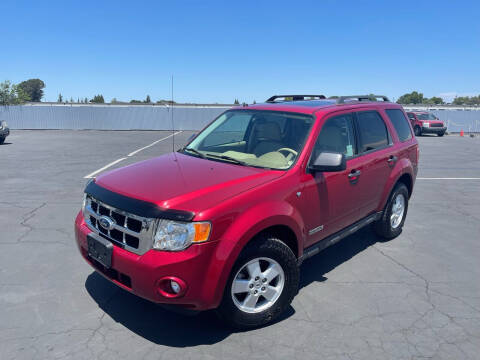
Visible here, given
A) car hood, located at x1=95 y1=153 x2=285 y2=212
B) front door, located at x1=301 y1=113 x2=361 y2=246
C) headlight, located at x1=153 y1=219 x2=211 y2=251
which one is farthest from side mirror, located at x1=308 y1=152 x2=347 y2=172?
headlight, located at x1=153 y1=219 x2=211 y2=251

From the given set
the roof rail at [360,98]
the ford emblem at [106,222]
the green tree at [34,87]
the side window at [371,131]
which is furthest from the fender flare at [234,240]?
the green tree at [34,87]

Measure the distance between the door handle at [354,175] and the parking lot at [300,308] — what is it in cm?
108

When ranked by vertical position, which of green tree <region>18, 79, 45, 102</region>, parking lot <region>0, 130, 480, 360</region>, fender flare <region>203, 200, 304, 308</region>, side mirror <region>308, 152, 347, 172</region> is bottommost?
parking lot <region>0, 130, 480, 360</region>

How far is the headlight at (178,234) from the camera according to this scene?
2833 millimetres

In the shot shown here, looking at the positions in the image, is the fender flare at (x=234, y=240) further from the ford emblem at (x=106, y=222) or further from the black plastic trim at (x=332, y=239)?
the ford emblem at (x=106, y=222)

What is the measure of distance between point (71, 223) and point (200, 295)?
392 cm

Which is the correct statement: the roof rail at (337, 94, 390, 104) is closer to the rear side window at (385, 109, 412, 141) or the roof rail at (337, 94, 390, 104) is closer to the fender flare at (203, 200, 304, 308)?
the rear side window at (385, 109, 412, 141)

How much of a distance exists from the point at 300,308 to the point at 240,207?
4.36 ft

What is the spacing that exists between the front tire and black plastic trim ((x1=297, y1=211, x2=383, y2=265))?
33cm

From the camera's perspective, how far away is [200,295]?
9.48 feet

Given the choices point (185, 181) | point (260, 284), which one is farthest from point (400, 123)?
point (185, 181)

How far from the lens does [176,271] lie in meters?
2.81

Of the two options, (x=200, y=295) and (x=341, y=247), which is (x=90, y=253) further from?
(x=341, y=247)

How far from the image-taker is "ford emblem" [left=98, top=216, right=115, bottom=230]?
3172 mm
